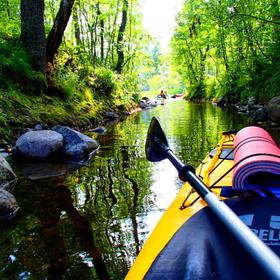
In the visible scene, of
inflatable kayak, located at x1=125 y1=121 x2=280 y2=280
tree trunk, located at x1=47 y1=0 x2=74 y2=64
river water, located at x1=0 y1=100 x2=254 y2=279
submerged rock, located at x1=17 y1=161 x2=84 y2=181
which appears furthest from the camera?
tree trunk, located at x1=47 y1=0 x2=74 y2=64

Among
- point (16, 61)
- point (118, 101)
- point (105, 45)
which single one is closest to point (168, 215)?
point (16, 61)

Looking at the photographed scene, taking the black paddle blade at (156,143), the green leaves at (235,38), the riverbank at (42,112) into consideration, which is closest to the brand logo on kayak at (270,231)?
the black paddle blade at (156,143)

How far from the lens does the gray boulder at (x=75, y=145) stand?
248 inches

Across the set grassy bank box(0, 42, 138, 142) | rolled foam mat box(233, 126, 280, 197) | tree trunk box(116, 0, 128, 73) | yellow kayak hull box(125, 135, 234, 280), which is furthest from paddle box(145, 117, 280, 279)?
tree trunk box(116, 0, 128, 73)

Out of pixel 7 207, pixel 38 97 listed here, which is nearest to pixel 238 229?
pixel 7 207

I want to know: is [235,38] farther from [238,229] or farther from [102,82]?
[238,229]

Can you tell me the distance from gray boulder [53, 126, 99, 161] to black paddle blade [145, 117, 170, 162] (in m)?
2.79

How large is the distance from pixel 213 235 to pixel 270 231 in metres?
0.30

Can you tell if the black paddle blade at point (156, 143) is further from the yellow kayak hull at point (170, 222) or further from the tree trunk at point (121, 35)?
the tree trunk at point (121, 35)

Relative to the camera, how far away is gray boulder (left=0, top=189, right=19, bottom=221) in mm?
3477

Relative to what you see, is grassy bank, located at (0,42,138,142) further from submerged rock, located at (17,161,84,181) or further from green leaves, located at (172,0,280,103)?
green leaves, located at (172,0,280,103)

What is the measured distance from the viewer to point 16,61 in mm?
8547

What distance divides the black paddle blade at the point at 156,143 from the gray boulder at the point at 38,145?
2963 mm

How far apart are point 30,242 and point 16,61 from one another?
6538mm
